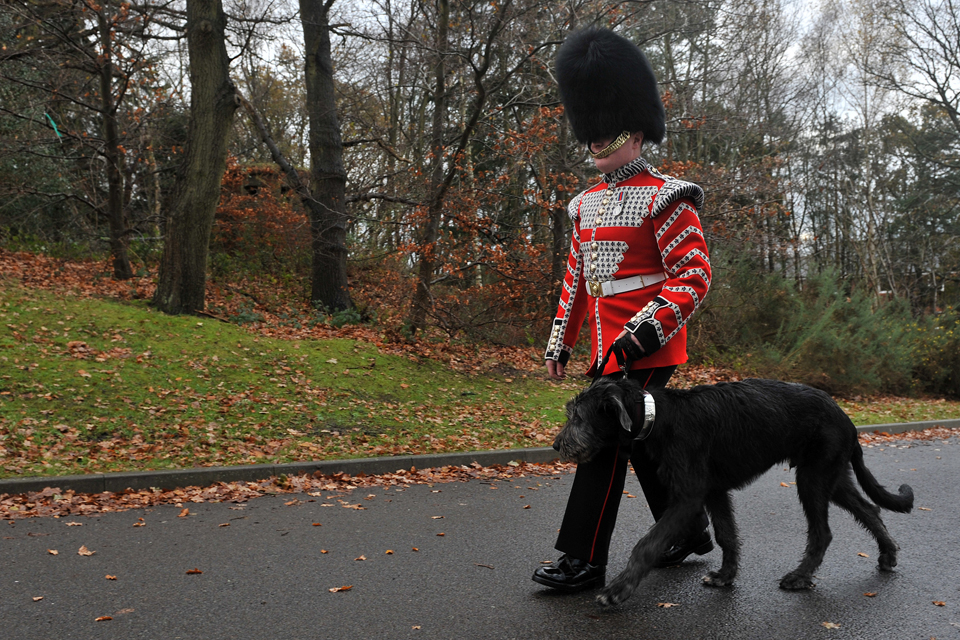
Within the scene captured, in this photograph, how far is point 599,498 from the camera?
3.62 meters

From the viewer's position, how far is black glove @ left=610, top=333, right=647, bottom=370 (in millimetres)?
3412

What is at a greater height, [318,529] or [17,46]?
[17,46]

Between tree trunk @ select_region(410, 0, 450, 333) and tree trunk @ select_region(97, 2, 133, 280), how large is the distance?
7017 mm

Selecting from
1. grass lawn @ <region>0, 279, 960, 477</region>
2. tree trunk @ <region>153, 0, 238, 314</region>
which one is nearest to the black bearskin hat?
grass lawn @ <region>0, 279, 960, 477</region>

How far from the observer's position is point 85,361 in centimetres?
923

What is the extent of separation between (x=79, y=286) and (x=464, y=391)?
855cm

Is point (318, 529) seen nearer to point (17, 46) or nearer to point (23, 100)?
point (17, 46)

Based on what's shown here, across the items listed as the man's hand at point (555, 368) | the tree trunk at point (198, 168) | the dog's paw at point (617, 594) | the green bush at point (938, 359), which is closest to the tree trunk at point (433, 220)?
the tree trunk at point (198, 168)

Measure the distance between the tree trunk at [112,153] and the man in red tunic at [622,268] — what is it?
47.0 ft

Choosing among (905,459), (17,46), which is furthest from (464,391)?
(17,46)

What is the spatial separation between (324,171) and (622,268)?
12226mm

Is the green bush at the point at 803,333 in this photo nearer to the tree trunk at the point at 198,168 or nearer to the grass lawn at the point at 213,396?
the grass lawn at the point at 213,396

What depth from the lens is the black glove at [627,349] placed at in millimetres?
3412

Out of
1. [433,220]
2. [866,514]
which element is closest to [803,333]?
[433,220]
